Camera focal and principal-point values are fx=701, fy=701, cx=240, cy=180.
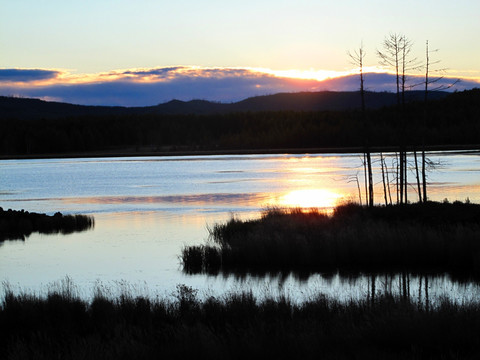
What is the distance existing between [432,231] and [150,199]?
27690 millimetres

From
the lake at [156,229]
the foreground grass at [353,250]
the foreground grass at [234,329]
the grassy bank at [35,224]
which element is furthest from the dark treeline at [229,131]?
the foreground grass at [234,329]

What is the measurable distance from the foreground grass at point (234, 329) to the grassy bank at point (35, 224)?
16.4 metres

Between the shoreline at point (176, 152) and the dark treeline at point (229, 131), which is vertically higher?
the dark treeline at point (229, 131)

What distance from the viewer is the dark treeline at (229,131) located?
445 feet

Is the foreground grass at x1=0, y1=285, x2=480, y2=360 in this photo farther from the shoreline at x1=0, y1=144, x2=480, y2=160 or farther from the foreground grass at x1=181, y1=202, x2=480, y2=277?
the shoreline at x1=0, y1=144, x2=480, y2=160

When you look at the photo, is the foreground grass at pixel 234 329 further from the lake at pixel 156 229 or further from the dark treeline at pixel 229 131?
the dark treeline at pixel 229 131

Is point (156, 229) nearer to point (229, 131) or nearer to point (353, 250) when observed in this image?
point (353, 250)

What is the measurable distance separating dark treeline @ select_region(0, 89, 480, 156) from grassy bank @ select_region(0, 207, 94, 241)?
96.0 m

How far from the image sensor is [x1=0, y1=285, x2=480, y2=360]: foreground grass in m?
9.35

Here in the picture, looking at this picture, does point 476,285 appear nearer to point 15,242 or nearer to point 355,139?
point 15,242

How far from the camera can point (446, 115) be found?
137 m

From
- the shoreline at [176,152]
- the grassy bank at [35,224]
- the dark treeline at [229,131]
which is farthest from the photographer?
the shoreline at [176,152]

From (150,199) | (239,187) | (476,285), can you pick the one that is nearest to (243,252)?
(476,285)

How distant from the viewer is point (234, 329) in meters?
11.0
